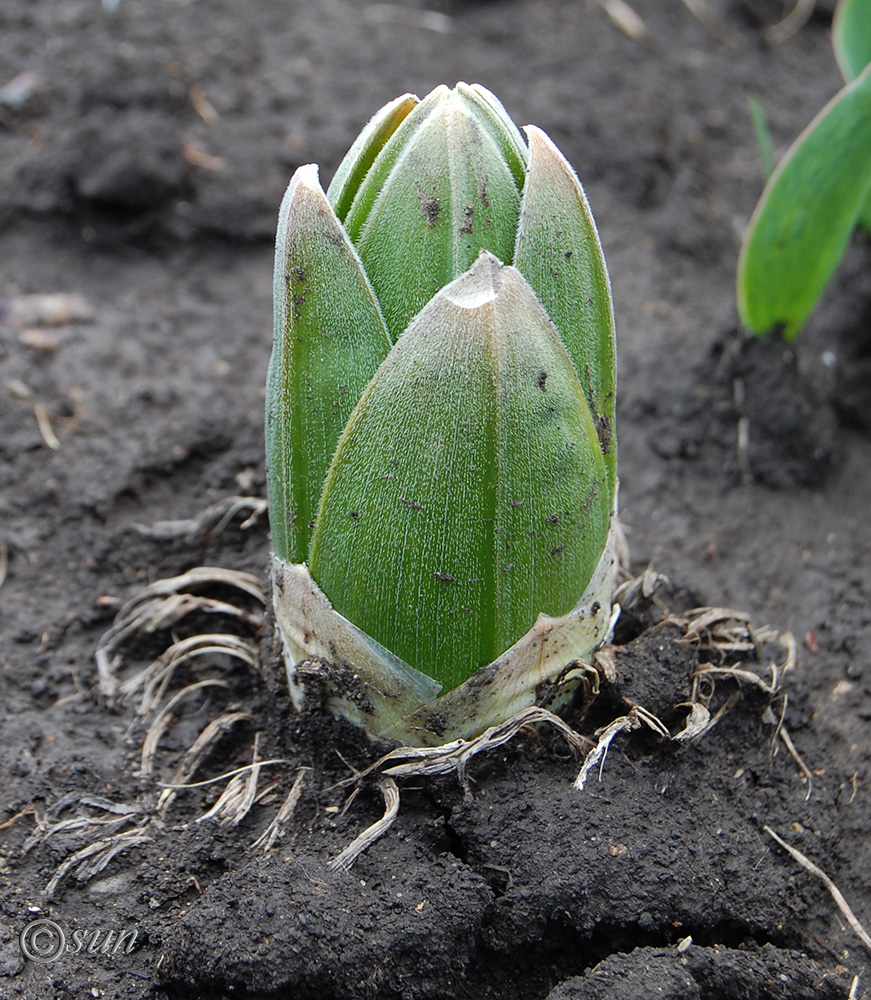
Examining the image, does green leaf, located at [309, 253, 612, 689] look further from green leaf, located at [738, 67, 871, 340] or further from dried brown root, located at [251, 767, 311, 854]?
green leaf, located at [738, 67, 871, 340]

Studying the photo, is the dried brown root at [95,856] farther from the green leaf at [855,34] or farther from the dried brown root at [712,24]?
the dried brown root at [712,24]

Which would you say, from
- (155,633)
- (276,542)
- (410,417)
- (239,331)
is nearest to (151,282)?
(239,331)

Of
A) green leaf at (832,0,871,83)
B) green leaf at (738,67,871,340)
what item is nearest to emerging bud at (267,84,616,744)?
green leaf at (738,67,871,340)

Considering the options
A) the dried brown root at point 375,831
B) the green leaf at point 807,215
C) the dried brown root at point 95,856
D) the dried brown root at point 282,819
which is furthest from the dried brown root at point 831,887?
the green leaf at point 807,215

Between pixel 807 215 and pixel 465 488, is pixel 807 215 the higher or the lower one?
the higher one

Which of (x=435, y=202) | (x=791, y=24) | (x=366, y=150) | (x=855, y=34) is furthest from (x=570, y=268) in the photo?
(x=791, y=24)

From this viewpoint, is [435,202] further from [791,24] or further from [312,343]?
[791,24]

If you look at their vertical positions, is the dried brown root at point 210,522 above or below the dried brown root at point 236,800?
above
